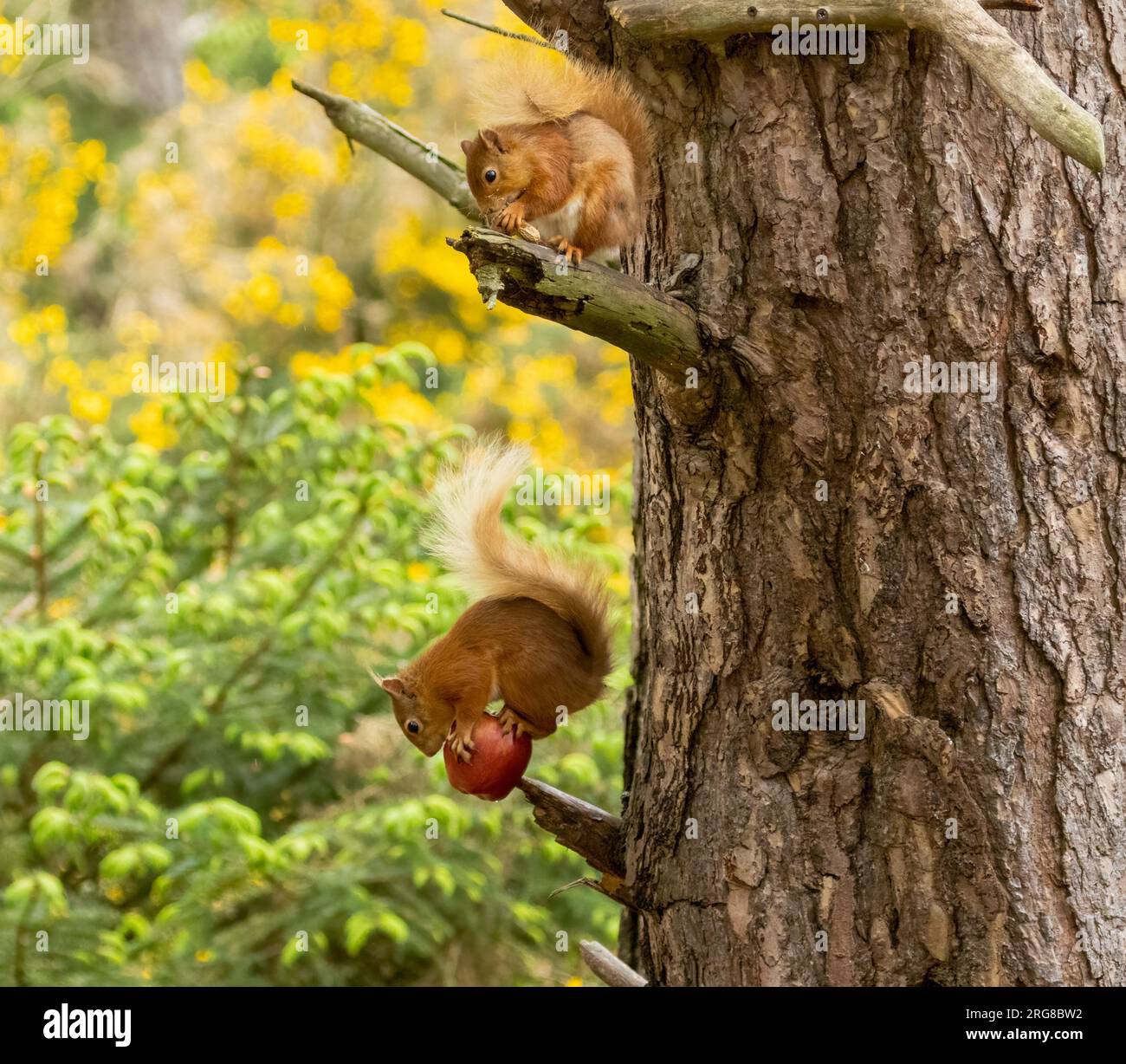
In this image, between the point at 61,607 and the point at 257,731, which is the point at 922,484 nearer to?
the point at 257,731

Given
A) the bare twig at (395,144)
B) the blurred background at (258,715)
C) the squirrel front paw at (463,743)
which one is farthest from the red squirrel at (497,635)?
the blurred background at (258,715)

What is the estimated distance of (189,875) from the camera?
326 cm

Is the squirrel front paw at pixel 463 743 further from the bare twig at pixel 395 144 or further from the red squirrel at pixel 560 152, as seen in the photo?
the bare twig at pixel 395 144

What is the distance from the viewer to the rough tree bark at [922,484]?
160 cm

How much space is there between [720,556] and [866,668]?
248mm

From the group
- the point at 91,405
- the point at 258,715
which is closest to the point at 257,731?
the point at 258,715

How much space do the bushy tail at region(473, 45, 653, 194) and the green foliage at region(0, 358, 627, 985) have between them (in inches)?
57.1

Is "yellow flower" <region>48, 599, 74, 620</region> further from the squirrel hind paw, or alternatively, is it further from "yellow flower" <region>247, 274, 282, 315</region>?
the squirrel hind paw

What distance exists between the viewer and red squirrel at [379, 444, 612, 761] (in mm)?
1678

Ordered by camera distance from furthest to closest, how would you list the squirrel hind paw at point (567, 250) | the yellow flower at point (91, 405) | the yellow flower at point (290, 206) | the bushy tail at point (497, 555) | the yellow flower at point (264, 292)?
the yellow flower at point (290, 206), the yellow flower at point (264, 292), the yellow flower at point (91, 405), the bushy tail at point (497, 555), the squirrel hind paw at point (567, 250)

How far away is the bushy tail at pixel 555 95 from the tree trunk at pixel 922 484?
0.24 ft

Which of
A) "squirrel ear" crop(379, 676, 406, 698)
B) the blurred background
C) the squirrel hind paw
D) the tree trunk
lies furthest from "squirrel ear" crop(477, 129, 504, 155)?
the blurred background

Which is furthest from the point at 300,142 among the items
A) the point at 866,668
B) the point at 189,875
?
the point at 866,668
